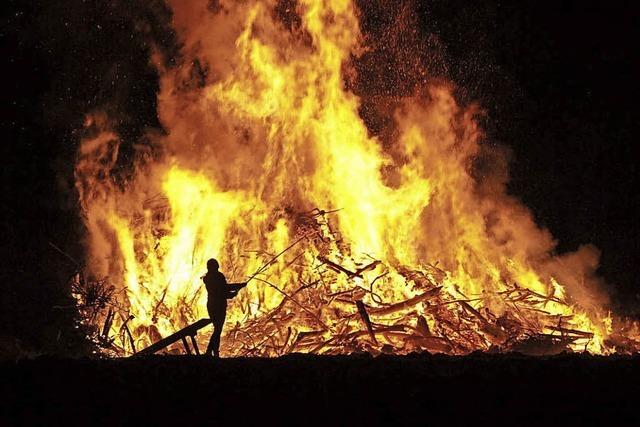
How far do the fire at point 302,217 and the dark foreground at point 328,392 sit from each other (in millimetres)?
2324

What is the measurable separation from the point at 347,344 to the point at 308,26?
5.45 metres

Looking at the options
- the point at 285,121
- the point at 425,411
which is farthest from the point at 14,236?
the point at 425,411

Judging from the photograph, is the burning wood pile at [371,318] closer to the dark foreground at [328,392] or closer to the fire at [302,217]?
the fire at [302,217]

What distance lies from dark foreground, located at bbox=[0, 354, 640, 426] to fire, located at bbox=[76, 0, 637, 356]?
2324 millimetres

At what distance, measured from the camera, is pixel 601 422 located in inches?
192

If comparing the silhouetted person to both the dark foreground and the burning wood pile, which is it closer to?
the burning wood pile

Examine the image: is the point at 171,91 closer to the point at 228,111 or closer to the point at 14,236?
the point at 228,111

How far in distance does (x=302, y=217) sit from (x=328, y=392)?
4438mm

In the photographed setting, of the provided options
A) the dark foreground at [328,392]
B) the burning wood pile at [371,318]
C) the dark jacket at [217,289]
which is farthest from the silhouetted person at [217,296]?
the dark foreground at [328,392]

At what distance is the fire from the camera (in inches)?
324

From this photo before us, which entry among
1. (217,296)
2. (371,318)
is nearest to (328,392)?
(217,296)

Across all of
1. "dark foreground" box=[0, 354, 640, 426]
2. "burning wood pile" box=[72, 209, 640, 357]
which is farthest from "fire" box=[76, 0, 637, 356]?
"dark foreground" box=[0, 354, 640, 426]

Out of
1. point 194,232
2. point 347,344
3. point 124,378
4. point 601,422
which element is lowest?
point 601,422

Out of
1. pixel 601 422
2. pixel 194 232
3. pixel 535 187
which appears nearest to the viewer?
pixel 601 422
